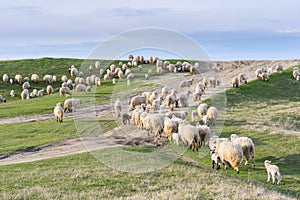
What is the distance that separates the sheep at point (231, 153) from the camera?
1862 cm

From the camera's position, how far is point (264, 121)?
34.2 m

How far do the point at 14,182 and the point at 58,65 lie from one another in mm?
64509

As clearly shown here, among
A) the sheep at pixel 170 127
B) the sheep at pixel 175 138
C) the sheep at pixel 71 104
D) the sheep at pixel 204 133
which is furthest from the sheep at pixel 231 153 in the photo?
the sheep at pixel 71 104

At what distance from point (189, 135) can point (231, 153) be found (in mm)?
4170

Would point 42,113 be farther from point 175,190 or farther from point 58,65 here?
point 58,65

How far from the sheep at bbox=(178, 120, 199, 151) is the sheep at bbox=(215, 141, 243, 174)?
120 inches

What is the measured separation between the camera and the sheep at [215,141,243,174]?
18.6 m

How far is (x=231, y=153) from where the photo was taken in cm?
1878

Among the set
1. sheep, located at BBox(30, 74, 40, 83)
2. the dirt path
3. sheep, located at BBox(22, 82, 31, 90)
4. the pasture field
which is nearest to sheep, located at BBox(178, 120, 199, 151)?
the pasture field

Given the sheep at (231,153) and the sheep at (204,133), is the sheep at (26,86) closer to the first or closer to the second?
the sheep at (204,133)

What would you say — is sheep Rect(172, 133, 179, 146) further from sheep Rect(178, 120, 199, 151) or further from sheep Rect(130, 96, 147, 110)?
sheep Rect(130, 96, 147, 110)

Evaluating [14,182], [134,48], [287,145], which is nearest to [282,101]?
[287,145]

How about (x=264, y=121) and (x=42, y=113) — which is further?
(x=42, y=113)

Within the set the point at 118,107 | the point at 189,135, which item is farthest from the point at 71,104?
the point at 189,135
